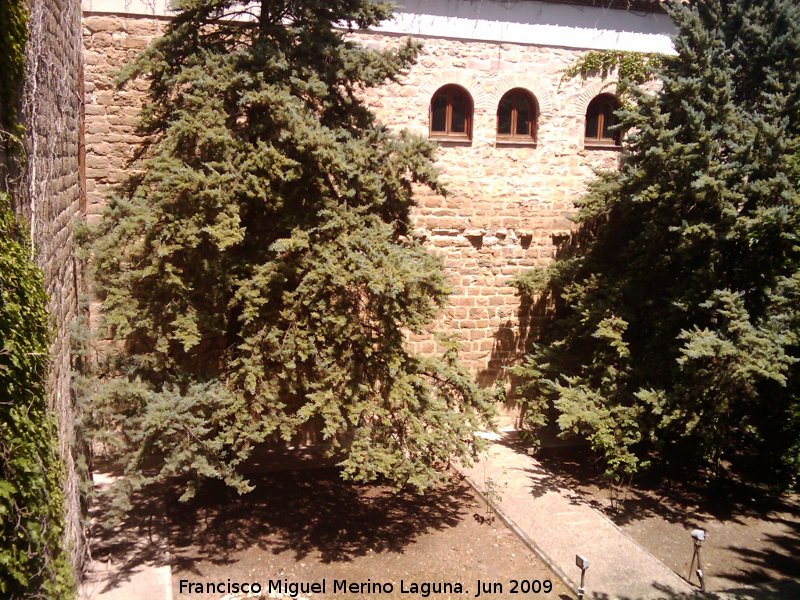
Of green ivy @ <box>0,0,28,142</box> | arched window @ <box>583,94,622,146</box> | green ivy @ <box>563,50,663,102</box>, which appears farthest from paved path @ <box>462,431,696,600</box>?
green ivy @ <box>0,0,28,142</box>

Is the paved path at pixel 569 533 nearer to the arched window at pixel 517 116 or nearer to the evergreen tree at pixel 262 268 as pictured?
the evergreen tree at pixel 262 268

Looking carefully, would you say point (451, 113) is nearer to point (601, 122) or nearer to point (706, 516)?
point (601, 122)

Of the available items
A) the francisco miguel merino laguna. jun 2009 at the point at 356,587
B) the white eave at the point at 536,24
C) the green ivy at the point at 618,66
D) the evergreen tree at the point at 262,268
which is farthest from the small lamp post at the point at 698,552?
the white eave at the point at 536,24

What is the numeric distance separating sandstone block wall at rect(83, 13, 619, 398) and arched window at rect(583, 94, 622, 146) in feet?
0.57

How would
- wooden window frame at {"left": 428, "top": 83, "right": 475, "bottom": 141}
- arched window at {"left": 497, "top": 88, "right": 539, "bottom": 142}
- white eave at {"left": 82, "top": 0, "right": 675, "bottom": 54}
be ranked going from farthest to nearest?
1. arched window at {"left": 497, "top": 88, "right": 539, "bottom": 142}
2. wooden window frame at {"left": 428, "top": 83, "right": 475, "bottom": 141}
3. white eave at {"left": 82, "top": 0, "right": 675, "bottom": 54}

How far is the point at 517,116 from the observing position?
9.60m

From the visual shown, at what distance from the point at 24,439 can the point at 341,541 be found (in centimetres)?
380

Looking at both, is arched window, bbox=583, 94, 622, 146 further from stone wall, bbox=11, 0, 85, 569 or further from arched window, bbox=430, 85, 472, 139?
stone wall, bbox=11, 0, 85, 569

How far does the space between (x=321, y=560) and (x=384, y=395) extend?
5.52ft

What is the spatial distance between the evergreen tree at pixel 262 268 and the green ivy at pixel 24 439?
1.58 meters

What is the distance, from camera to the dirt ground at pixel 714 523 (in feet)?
20.7

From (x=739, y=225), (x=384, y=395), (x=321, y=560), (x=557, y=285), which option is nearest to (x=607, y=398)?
(x=557, y=285)

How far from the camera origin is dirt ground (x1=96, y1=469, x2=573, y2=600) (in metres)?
5.89

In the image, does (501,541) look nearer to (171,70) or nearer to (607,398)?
(607,398)
